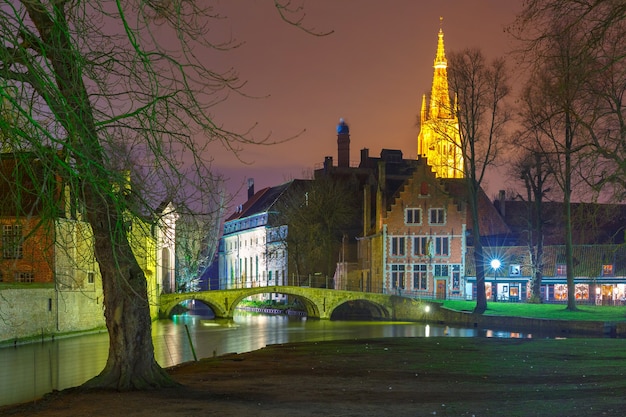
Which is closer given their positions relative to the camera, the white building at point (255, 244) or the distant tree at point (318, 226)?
the distant tree at point (318, 226)

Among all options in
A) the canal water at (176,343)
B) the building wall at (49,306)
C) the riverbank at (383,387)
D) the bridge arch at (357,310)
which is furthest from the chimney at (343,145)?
the riverbank at (383,387)

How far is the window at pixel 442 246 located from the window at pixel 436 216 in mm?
1094

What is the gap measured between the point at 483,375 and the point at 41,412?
7.81 metres

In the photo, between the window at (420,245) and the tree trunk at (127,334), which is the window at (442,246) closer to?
the window at (420,245)

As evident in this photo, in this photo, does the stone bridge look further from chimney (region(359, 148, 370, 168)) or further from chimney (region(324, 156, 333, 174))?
chimney (region(359, 148, 370, 168))

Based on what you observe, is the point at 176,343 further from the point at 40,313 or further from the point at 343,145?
the point at 343,145

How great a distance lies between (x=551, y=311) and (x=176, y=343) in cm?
1776

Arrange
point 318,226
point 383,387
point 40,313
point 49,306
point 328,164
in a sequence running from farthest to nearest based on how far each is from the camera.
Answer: point 328,164 < point 318,226 < point 49,306 < point 40,313 < point 383,387

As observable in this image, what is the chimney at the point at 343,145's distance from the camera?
73750mm

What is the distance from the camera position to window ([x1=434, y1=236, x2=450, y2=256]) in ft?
178

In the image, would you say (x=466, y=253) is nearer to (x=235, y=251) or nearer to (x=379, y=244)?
(x=379, y=244)

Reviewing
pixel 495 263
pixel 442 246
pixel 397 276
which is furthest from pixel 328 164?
pixel 495 263

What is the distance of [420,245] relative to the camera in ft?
179

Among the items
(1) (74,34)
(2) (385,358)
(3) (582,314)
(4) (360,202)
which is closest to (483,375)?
(2) (385,358)
